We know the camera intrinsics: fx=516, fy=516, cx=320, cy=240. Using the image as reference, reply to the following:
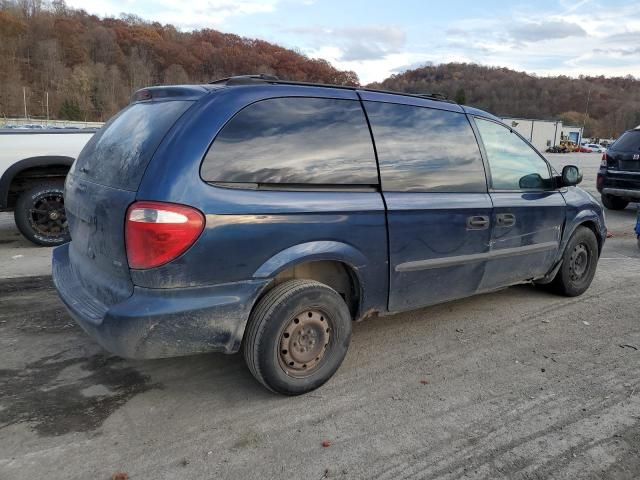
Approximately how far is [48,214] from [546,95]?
154 meters

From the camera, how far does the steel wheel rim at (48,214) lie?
21.1 feet

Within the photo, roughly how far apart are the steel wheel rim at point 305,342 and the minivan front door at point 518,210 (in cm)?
158

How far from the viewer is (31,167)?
6.27 meters

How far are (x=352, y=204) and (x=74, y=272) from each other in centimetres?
183

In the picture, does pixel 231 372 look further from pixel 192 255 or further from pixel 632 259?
pixel 632 259

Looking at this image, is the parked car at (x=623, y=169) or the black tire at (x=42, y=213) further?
the parked car at (x=623, y=169)

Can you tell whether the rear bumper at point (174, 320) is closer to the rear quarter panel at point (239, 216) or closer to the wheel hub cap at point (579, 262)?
the rear quarter panel at point (239, 216)

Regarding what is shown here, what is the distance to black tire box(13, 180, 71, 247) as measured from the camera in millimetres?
6359

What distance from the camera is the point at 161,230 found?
8.36ft

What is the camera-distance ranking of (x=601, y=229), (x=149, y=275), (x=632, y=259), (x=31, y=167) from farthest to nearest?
(x=632, y=259) → (x=31, y=167) → (x=601, y=229) → (x=149, y=275)

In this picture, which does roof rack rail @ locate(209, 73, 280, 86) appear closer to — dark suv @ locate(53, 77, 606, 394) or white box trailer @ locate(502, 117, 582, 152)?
dark suv @ locate(53, 77, 606, 394)

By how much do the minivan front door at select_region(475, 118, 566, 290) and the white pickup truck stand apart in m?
5.05

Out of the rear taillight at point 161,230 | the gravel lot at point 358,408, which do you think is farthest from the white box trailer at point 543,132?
the rear taillight at point 161,230

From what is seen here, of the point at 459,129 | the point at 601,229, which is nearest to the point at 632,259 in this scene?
the point at 601,229
